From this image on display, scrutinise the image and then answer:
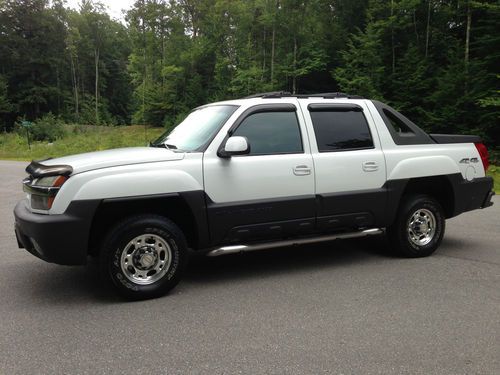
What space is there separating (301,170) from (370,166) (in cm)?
94

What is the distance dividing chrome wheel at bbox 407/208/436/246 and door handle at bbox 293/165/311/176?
1.63m

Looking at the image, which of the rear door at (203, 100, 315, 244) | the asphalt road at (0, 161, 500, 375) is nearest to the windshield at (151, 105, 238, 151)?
the rear door at (203, 100, 315, 244)

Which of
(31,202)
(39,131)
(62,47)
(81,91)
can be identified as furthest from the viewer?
(81,91)

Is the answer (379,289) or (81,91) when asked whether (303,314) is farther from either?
(81,91)

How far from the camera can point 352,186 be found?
16.9ft

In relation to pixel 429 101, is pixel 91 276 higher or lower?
lower

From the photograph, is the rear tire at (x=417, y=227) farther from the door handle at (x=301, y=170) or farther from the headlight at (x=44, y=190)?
the headlight at (x=44, y=190)

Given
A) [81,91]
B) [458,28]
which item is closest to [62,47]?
[81,91]

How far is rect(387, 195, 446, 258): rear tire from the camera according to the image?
5547 mm

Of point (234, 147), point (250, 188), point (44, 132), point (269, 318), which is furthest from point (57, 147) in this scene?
point (269, 318)

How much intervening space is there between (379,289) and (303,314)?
104 cm

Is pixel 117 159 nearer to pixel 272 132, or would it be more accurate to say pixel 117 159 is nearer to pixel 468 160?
pixel 272 132

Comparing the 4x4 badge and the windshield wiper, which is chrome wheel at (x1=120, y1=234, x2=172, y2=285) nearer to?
the windshield wiper

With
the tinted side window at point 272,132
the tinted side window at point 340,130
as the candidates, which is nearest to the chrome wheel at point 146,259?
the tinted side window at point 272,132
